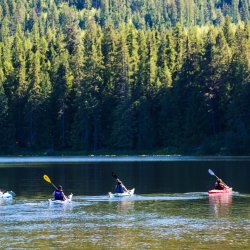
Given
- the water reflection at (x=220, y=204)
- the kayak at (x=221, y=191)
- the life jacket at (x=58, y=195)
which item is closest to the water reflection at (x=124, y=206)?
the life jacket at (x=58, y=195)

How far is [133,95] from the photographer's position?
172 m

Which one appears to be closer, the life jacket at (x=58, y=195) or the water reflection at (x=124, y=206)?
the water reflection at (x=124, y=206)

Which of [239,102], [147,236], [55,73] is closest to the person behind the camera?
[147,236]

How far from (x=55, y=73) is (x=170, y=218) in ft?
432

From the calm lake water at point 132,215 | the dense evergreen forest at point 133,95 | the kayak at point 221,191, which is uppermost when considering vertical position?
the dense evergreen forest at point 133,95

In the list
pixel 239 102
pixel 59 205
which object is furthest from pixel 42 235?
pixel 239 102

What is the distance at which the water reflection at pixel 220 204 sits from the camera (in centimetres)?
5878

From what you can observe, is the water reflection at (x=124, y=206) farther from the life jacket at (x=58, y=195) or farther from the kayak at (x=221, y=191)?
the kayak at (x=221, y=191)

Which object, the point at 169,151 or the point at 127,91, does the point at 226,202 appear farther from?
the point at 127,91

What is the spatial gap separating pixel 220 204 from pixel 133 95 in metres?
108

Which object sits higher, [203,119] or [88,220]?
[203,119]

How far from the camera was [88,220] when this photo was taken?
2170 inches

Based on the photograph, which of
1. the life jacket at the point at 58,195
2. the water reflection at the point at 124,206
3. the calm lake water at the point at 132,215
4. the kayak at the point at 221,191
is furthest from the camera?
the kayak at the point at 221,191

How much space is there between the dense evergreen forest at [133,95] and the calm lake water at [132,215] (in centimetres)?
6206
